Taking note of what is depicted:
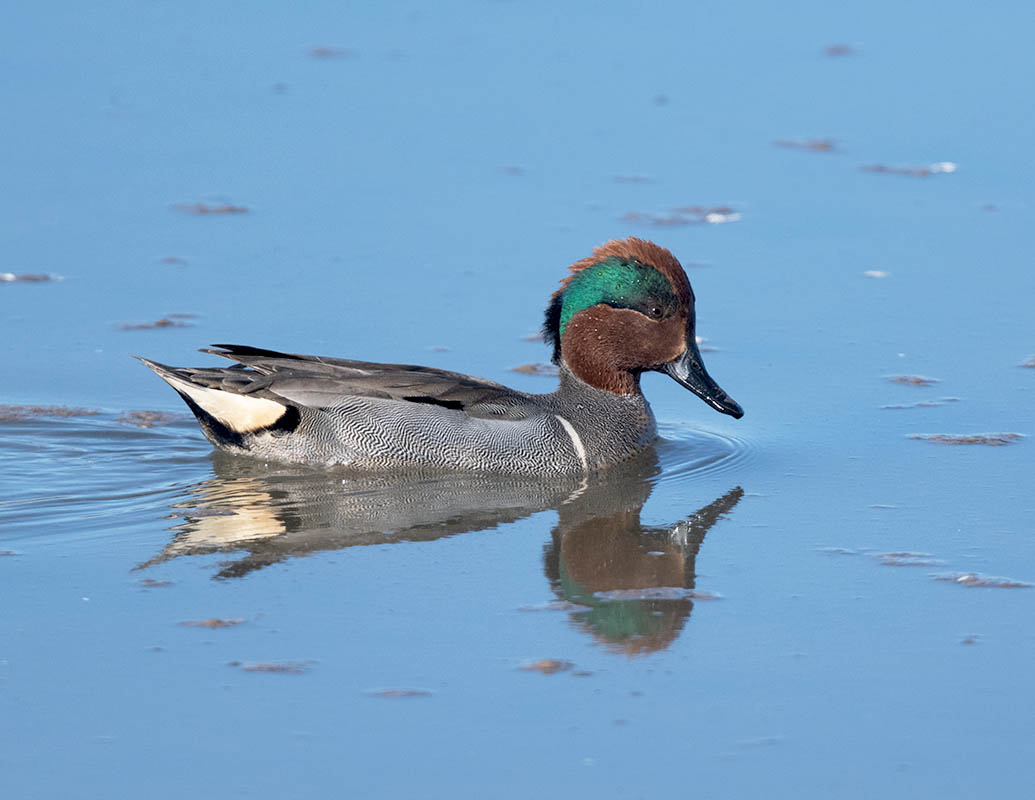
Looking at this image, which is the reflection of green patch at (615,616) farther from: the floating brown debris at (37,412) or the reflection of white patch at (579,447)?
the floating brown debris at (37,412)

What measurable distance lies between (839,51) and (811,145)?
90.3 inches

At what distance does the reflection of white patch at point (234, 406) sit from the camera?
329 inches

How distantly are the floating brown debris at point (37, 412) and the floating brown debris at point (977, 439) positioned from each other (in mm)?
4059

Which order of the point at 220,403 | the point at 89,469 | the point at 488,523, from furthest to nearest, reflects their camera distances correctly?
1. the point at 220,403
2. the point at 89,469
3. the point at 488,523

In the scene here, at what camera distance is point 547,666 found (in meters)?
5.87

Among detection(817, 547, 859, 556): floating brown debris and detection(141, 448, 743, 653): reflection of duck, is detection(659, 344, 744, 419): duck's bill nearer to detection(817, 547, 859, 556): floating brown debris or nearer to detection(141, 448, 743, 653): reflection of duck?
detection(141, 448, 743, 653): reflection of duck

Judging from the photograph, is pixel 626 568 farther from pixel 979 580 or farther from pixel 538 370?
pixel 538 370

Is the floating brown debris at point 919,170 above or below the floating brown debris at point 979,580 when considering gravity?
above

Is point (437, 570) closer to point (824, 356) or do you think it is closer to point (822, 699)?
point (822, 699)

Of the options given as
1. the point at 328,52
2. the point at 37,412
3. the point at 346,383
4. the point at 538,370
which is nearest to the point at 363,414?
the point at 346,383

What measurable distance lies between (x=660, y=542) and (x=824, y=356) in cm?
257

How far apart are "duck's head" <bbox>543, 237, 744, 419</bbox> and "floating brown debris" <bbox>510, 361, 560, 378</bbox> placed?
23.2 inches

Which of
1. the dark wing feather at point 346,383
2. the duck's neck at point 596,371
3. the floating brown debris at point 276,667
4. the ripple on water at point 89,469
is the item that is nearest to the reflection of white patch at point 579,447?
the dark wing feather at point 346,383

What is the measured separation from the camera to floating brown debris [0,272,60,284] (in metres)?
10.3
